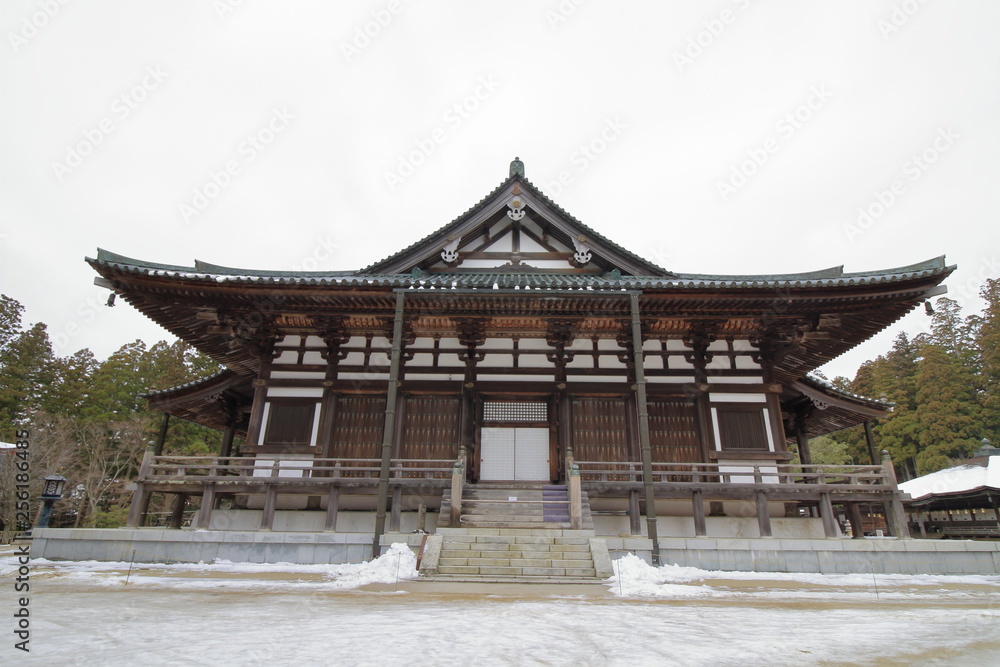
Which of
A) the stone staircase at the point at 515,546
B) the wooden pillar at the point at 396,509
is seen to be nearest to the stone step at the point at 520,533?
the stone staircase at the point at 515,546

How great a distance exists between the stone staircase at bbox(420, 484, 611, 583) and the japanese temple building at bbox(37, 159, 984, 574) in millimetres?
132

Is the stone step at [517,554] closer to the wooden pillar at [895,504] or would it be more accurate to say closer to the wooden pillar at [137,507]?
the wooden pillar at [137,507]

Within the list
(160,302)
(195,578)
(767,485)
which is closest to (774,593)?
(767,485)

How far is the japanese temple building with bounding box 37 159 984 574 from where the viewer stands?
12320mm

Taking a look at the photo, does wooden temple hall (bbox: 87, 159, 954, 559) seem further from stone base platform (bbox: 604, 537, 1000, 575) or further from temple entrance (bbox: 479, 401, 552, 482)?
stone base platform (bbox: 604, 537, 1000, 575)

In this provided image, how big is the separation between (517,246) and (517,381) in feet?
14.7

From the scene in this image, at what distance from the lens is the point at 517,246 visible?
1652cm

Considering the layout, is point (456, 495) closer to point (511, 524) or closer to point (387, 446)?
point (511, 524)

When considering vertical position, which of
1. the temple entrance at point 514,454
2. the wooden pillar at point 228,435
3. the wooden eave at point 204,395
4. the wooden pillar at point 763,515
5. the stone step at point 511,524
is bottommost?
the stone step at point 511,524

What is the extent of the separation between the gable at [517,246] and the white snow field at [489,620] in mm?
8990

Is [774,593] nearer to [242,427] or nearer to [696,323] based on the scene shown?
[696,323]

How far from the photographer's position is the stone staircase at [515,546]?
361 inches

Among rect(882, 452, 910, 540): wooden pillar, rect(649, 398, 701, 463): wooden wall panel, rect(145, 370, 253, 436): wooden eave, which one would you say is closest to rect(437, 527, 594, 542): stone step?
rect(649, 398, 701, 463): wooden wall panel

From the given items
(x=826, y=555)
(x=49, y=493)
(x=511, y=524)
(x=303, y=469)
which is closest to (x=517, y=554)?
(x=511, y=524)
